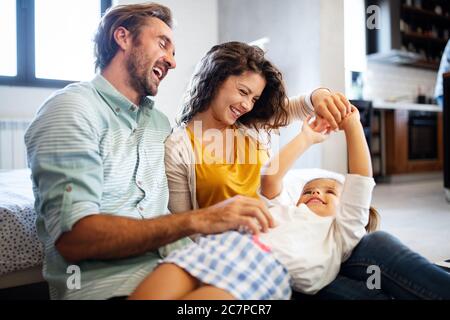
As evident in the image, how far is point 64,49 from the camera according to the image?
3539 mm

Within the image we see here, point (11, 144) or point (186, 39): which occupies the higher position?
point (186, 39)

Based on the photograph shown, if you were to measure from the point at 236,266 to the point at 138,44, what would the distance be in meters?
0.61

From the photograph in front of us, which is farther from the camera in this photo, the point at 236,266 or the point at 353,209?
the point at 353,209

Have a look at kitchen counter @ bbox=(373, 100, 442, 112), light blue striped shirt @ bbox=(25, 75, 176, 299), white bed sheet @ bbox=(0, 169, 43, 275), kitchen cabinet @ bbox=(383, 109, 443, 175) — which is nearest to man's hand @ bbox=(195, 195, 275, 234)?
light blue striped shirt @ bbox=(25, 75, 176, 299)

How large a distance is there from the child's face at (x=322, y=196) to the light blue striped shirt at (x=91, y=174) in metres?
0.39

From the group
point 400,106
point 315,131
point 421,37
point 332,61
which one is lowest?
point 315,131

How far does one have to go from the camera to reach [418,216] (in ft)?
9.16

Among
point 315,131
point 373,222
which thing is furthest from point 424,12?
point 315,131

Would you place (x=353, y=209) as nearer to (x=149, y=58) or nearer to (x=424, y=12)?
(x=149, y=58)

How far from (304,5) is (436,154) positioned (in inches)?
126

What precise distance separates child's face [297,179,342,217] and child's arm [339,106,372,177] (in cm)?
16

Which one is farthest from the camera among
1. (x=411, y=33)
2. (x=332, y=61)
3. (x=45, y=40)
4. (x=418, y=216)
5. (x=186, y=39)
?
(x=411, y=33)

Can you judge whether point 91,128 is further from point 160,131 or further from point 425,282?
point 425,282

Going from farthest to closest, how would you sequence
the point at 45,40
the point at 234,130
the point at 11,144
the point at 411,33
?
the point at 411,33 → the point at 45,40 → the point at 11,144 → the point at 234,130
